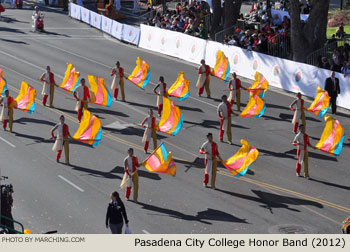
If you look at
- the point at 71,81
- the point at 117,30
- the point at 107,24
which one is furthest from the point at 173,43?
the point at 71,81

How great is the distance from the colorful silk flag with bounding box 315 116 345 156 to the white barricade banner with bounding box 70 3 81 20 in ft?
114

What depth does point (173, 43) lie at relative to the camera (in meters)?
43.1

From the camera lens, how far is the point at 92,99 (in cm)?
2991

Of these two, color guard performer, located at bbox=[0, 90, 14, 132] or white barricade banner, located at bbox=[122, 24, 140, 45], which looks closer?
color guard performer, located at bbox=[0, 90, 14, 132]

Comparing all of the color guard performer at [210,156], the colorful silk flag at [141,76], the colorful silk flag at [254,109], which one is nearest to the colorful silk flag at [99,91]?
the colorful silk flag at [141,76]

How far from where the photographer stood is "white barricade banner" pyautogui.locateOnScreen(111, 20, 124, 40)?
159ft

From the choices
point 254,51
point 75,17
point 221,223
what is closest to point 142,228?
point 221,223

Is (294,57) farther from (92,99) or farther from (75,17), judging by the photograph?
(75,17)

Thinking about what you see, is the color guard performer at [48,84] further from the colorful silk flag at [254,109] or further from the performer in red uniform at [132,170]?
the performer in red uniform at [132,170]

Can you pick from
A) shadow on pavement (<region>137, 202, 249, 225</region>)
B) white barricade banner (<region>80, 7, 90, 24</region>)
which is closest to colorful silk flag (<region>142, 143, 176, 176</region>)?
shadow on pavement (<region>137, 202, 249, 225</region>)

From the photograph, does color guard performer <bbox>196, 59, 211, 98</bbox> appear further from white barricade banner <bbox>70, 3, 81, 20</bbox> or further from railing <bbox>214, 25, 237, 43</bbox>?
white barricade banner <bbox>70, 3, 81, 20</bbox>

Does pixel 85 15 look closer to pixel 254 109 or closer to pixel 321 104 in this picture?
pixel 254 109

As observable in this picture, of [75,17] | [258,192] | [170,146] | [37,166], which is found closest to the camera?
[258,192]

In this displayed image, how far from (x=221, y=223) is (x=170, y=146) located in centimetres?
716
